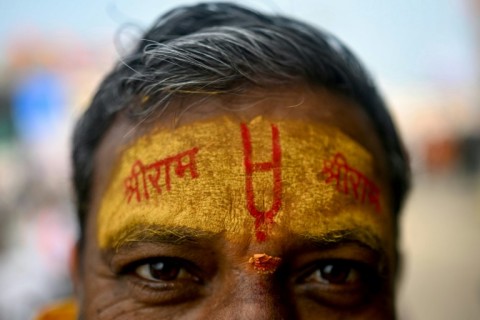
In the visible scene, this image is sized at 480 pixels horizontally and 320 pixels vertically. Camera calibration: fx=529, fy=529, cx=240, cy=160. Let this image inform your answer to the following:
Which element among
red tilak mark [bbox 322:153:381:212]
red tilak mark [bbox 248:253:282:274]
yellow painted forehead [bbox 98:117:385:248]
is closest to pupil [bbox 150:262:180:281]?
yellow painted forehead [bbox 98:117:385:248]

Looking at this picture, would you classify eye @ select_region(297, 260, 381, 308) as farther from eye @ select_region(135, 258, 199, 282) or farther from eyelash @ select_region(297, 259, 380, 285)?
eye @ select_region(135, 258, 199, 282)

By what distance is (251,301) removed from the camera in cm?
125

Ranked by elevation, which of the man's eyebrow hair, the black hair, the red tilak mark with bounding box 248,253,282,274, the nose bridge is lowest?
the nose bridge

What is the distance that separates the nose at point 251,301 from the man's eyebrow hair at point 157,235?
14cm

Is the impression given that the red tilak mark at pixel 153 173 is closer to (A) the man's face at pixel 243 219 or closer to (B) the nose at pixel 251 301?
(A) the man's face at pixel 243 219

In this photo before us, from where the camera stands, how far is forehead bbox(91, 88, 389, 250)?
1.32 metres

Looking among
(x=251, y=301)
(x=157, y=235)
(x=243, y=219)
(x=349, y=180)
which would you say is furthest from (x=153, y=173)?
(x=349, y=180)

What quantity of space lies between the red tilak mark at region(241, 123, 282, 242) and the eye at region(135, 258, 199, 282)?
22 centimetres

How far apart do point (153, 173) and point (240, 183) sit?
23 cm

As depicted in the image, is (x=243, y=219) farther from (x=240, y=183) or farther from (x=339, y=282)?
(x=339, y=282)

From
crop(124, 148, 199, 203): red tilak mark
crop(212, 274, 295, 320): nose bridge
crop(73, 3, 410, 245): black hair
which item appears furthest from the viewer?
crop(73, 3, 410, 245): black hair

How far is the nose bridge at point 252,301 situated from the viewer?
1.24m

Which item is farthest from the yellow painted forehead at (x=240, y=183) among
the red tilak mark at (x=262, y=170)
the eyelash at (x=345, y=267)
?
the eyelash at (x=345, y=267)

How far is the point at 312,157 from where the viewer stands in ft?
4.57
